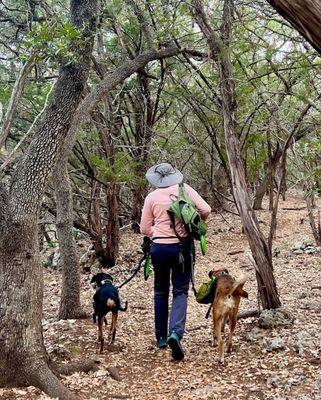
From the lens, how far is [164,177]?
5.64 meters

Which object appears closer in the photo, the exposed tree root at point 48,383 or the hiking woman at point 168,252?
the exposed tree root at point 48,383

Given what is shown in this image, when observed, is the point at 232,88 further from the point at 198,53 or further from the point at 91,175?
the point at 91,175

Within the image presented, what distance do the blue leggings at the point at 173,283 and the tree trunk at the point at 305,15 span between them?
349 cm

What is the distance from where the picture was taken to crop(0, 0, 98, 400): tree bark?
163 inches

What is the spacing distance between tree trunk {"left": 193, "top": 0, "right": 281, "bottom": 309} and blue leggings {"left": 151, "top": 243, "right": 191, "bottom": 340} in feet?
3.91

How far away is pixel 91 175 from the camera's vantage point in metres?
10.7

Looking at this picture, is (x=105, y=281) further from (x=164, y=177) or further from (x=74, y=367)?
(x=164, y=177)

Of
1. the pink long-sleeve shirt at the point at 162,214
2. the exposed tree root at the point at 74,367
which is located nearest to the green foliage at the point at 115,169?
the pink long-sleeve shirt at the point at 162,214

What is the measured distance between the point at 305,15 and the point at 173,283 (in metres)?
3.90

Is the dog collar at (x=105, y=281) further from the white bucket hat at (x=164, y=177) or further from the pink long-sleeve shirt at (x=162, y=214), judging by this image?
the white bucket hat at (x=164, y=177)

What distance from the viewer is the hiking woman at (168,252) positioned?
5.26 meters

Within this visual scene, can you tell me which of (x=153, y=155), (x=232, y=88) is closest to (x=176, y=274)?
(x=232, y=88)

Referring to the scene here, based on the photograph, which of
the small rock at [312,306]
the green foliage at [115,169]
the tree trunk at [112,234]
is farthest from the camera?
the tree trunk at [112,234]

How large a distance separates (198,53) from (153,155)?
180 inches
